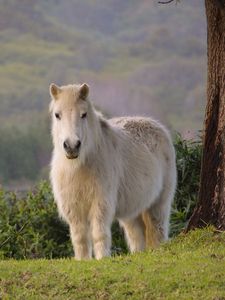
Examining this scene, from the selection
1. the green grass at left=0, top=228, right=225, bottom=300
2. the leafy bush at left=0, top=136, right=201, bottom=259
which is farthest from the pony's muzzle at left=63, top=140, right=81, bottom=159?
the leafy bush at left=0, top=136, right=201, bottom=259

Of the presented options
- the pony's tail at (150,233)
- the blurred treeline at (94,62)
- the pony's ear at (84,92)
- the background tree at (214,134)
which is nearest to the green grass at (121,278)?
the background tree at (214,134)

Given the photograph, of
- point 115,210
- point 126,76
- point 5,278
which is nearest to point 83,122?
point 115,210

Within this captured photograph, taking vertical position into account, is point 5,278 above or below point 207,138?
below

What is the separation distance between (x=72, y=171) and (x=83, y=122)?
24.3 inches

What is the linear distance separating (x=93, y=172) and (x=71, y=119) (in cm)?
73

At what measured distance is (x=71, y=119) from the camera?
10.5 metres

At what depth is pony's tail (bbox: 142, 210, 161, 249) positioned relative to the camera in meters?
12.5

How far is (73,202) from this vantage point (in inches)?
428

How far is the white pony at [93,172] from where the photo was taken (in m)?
10.6

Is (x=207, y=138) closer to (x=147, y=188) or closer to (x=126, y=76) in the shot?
(x=147, y=188)

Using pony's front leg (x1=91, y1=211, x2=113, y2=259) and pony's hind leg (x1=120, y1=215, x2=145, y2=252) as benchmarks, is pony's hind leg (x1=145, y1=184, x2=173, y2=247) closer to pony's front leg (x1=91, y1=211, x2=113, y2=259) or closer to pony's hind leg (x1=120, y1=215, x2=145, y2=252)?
pony's hind leg (x1=120, y1=215, x2=145, y2=252)

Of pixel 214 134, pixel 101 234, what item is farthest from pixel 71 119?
pixel 214 134

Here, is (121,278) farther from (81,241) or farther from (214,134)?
(214,134)

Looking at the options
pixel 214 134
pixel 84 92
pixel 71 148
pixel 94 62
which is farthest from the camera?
pixel 94 62
